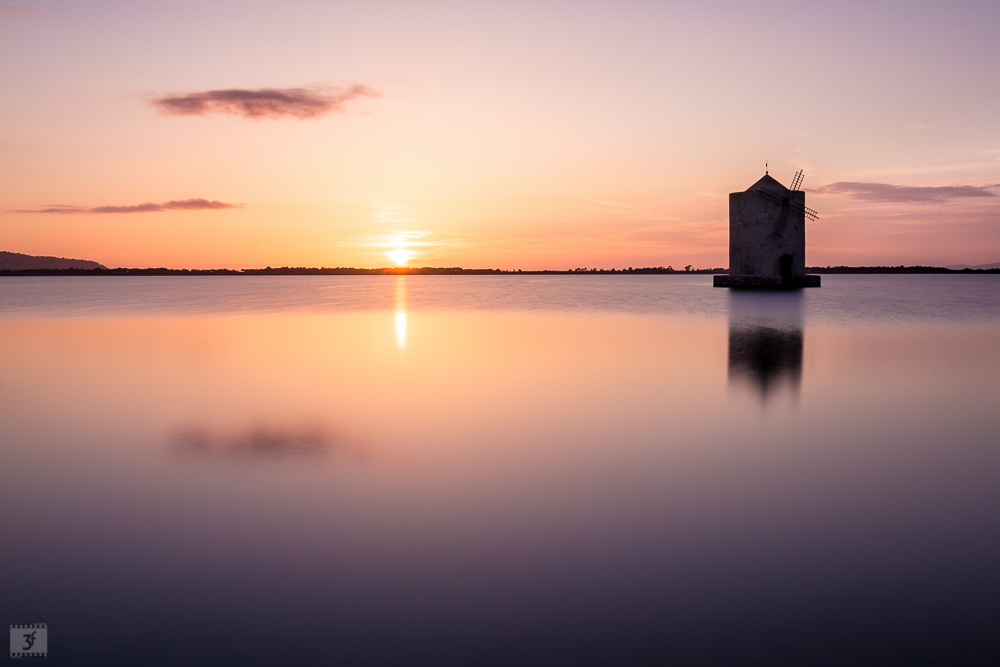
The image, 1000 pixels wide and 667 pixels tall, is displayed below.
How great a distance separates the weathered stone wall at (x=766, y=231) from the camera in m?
41.5

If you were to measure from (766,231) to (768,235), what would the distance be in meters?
0.31

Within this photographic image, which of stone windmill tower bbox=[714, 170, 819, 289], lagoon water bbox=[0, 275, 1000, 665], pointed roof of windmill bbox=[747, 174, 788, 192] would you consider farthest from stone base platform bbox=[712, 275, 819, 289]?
lagoon water bbox=[0, 275, 1000, 665]

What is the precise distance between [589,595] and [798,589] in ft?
3.54

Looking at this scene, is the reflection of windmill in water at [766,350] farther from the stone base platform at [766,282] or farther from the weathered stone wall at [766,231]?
the weathered stone wall at [766,231]

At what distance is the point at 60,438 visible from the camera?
6879 mm

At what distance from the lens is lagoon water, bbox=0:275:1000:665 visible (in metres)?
2.95

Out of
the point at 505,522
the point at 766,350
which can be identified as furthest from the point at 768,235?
the point at 505,522

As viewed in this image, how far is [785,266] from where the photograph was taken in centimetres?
4297

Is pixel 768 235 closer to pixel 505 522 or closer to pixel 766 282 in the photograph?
pixel 766 282

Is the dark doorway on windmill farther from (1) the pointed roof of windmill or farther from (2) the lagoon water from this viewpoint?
(2) the lagoon water

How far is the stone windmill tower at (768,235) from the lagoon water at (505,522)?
3406 centimetres

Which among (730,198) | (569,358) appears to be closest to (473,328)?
(569,358)

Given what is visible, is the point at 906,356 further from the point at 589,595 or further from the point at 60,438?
the point at 60,438

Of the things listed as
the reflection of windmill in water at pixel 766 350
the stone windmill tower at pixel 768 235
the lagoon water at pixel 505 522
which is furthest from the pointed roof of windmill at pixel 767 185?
the lagoon water at pixel 505 522
